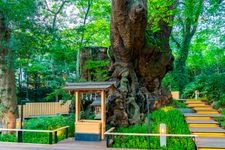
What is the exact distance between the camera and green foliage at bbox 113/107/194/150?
28.3ft

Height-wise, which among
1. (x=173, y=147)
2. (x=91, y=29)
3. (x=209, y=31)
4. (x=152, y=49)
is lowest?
(x=173, y=147)

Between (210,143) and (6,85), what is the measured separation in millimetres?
7503

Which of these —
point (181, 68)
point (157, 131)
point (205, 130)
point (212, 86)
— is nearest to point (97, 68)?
point (157, 131)

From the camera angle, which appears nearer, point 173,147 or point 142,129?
point 173,147

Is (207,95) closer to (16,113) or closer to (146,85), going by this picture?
(146,85)

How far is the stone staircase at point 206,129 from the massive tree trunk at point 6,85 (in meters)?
6.76

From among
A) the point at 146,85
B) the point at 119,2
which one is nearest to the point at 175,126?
the point at 146,85

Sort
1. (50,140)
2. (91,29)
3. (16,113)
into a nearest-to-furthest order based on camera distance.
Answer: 1. (50,140)
2. (16,113)
3. (91,29)

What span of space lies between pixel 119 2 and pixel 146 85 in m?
4.43

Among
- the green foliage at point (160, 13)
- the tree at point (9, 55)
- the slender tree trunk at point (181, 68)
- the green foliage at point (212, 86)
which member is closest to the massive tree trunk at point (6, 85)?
the tree at point (9, 55)

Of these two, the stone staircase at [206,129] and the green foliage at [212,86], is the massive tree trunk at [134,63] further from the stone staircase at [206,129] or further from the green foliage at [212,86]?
the green foliage at [212,86]

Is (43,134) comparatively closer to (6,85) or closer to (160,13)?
(6,85)

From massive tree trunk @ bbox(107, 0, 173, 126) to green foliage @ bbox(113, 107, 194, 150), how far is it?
27.5 inches

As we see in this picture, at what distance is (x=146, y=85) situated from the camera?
13594mm
